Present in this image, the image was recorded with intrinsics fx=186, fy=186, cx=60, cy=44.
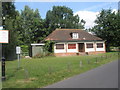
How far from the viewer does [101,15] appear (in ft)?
190

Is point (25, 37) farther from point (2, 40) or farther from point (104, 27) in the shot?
point (2, 40)

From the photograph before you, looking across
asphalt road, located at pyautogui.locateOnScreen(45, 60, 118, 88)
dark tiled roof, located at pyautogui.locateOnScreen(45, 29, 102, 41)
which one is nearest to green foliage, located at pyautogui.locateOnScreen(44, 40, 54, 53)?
dark tiled roof, located at pyautogui.locateOnScreen(45, 29, 102, 41)

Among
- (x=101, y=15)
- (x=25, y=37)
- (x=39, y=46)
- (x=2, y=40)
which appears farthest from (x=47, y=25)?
(x=2, y=40)

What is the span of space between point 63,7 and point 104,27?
24176mm

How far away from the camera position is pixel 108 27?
54094 millimetres

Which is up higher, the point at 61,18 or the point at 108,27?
the point at 61,18

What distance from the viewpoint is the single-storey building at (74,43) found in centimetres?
4034

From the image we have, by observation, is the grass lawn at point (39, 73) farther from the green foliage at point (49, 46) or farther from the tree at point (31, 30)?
the tree at point (31, 30)

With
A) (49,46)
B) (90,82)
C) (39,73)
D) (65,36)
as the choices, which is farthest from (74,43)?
(90,82)

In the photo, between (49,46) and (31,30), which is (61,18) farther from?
(49,46)

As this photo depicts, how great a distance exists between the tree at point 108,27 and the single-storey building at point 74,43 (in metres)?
10.3

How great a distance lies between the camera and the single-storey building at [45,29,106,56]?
40344 millimetres

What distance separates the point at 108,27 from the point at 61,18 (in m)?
22.7

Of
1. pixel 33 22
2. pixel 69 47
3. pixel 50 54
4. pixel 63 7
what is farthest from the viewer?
pixel 63 7
